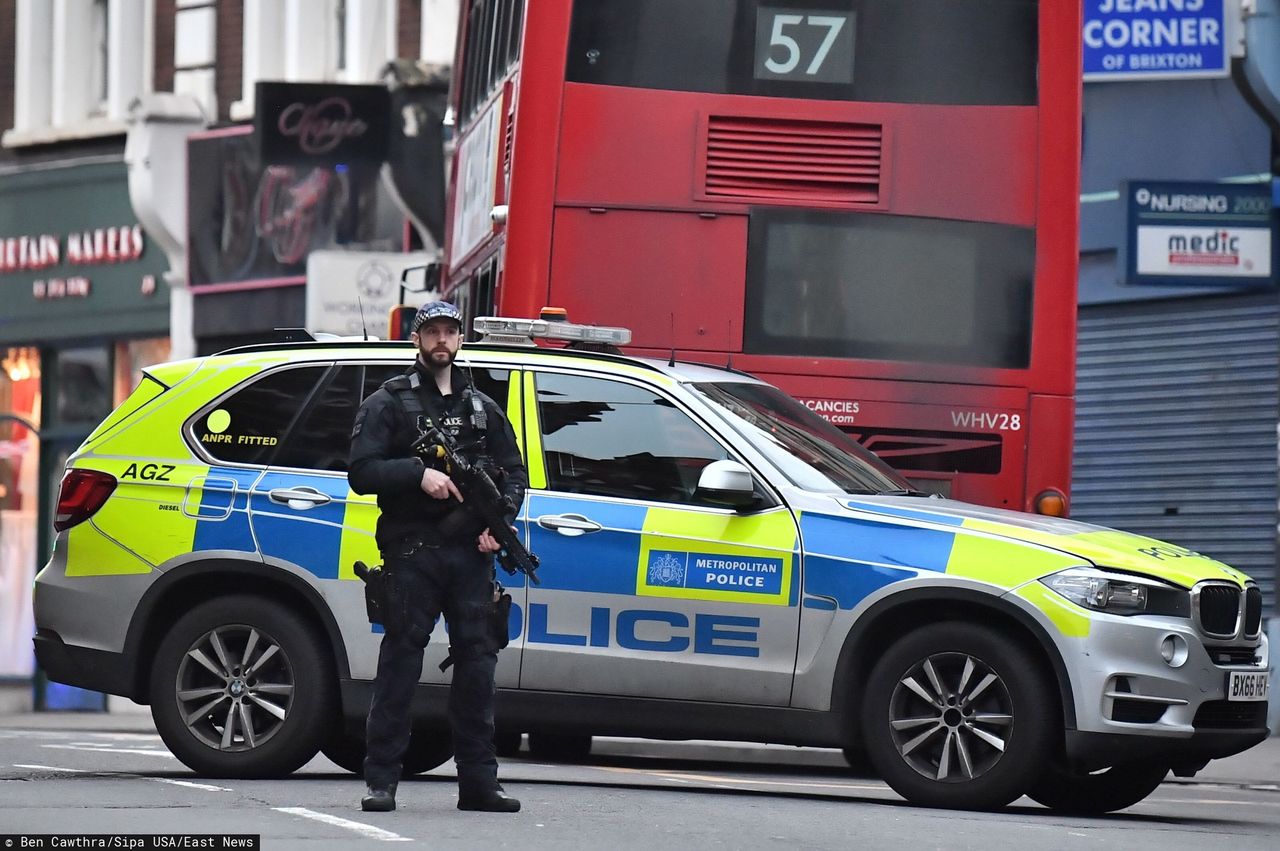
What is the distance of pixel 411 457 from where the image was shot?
9219mm

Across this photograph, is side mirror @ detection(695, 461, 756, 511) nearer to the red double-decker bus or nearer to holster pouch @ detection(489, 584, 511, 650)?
holster pouch @ detection(489, 584, 511, 650)

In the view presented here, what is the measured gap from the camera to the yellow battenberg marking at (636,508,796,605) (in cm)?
1008

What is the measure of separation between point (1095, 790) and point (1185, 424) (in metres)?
10.2

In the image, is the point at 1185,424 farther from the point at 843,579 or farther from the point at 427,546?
the point at 427,546

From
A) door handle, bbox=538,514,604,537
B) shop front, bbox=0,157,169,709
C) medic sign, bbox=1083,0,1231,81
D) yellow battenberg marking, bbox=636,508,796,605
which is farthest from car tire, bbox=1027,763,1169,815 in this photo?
shop front, bbox=0,157,169,709

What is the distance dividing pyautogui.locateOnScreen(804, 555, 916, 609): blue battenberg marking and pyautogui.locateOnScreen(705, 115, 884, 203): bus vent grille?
12.0 feet

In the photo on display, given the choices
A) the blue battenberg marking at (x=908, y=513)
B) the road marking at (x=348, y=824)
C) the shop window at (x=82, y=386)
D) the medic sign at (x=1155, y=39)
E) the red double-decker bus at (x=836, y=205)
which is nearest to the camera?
the road marking at (x=348, y=824)

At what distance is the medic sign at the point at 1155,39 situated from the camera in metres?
18.8

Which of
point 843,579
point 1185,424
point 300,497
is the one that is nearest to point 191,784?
point 300,497

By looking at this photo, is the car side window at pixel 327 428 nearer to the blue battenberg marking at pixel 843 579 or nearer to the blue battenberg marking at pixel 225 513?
the blue battenberg marking at pixel 225 513

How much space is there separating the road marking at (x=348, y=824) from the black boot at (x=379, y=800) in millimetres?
160

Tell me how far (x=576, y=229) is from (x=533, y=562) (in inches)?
162

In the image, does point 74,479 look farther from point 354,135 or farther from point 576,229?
point 354,135

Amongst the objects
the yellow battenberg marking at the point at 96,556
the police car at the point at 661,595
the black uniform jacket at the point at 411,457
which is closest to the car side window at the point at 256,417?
the police car at the point at 661,595
